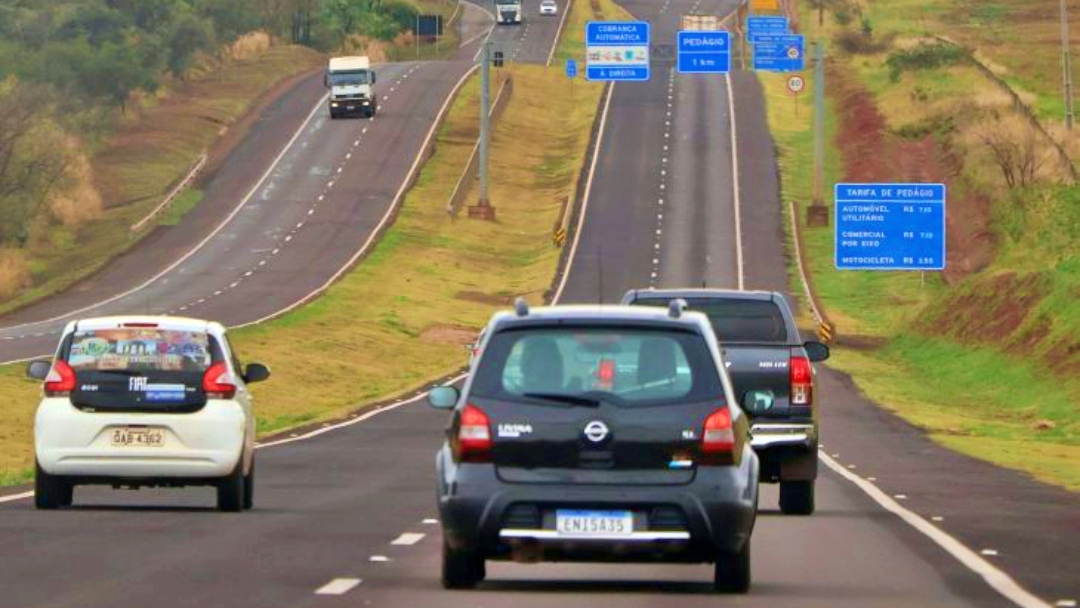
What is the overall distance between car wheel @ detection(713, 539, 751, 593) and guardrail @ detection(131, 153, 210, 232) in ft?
235

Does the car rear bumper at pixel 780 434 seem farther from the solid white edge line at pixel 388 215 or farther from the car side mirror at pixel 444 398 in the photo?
the solid white edge line at pixel 388 215

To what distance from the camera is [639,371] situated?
13703 mm

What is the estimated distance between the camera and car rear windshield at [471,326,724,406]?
13.6 m

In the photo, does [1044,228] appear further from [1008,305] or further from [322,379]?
[322,379]

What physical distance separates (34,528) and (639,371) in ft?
22.8

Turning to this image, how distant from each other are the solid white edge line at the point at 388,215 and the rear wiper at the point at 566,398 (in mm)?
44951

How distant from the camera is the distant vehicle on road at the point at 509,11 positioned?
149 m

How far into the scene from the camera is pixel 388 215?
8725 cm

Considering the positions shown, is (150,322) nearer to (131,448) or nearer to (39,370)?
(39,370)

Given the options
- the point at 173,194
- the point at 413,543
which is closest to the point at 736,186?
the point at 173,194

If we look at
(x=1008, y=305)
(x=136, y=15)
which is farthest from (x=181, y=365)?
(x=136, y=15)

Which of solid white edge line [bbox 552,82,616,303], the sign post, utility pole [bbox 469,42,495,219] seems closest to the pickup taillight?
solid white edge line [bbox 552,82,616,303]

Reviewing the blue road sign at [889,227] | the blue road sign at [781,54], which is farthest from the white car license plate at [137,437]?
the blue road sign at [781,54]

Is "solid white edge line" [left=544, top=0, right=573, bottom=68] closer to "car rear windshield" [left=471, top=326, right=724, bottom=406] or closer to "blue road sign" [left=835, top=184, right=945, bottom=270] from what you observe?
"blue road sign" [left=835, top=184, right=945, bottom=270]
